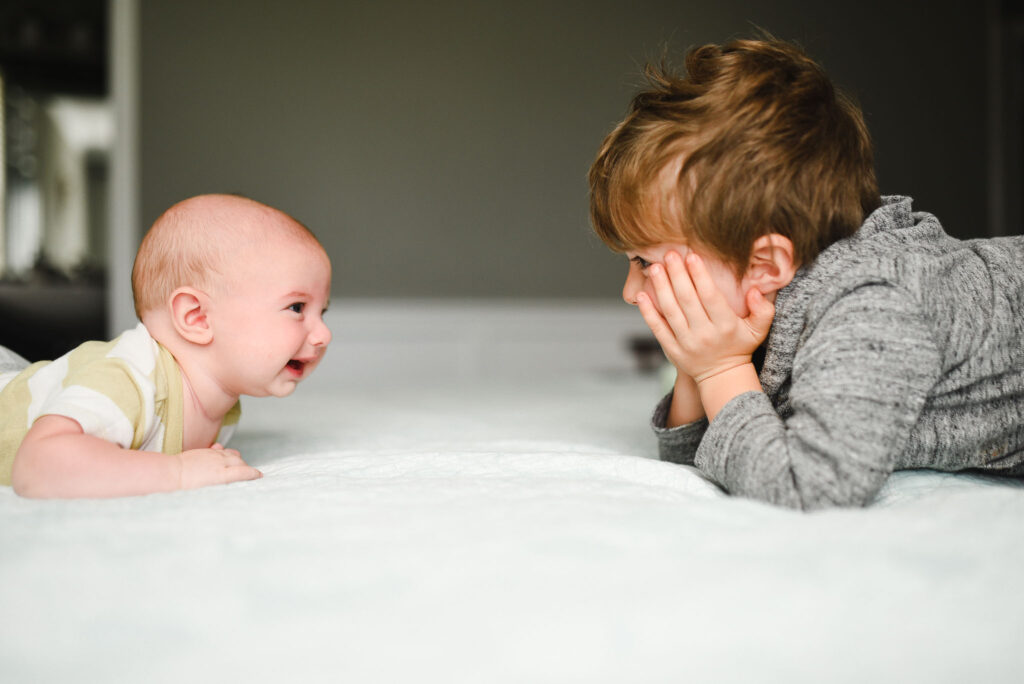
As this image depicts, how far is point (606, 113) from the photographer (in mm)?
3541

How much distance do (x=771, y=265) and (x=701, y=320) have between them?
0.31ft

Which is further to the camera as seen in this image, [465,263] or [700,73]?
[465,263]

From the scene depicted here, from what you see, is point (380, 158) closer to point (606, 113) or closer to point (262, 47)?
point (262, 47)

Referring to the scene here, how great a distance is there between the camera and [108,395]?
73cm

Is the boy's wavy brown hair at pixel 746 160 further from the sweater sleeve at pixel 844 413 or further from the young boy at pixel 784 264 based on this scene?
the sweater sleeve at pixel 844 413

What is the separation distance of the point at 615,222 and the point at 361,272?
101 inches

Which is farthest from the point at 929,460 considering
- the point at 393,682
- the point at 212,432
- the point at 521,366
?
the point at 521,366

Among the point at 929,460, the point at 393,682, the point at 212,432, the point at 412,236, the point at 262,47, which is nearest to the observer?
the point at 393,682

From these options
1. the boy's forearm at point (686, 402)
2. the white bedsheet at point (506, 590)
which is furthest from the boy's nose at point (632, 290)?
the white bedsheet at point (506, 590)

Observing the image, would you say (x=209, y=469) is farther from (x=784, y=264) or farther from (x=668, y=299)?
(x=784, y=264)

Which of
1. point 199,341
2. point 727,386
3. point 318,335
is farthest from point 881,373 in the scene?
point 199,341

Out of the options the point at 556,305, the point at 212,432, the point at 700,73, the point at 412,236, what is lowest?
the point at 556,305

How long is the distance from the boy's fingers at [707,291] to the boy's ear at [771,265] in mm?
43

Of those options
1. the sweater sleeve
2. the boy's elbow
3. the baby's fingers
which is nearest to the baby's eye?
the sweater sleeve
